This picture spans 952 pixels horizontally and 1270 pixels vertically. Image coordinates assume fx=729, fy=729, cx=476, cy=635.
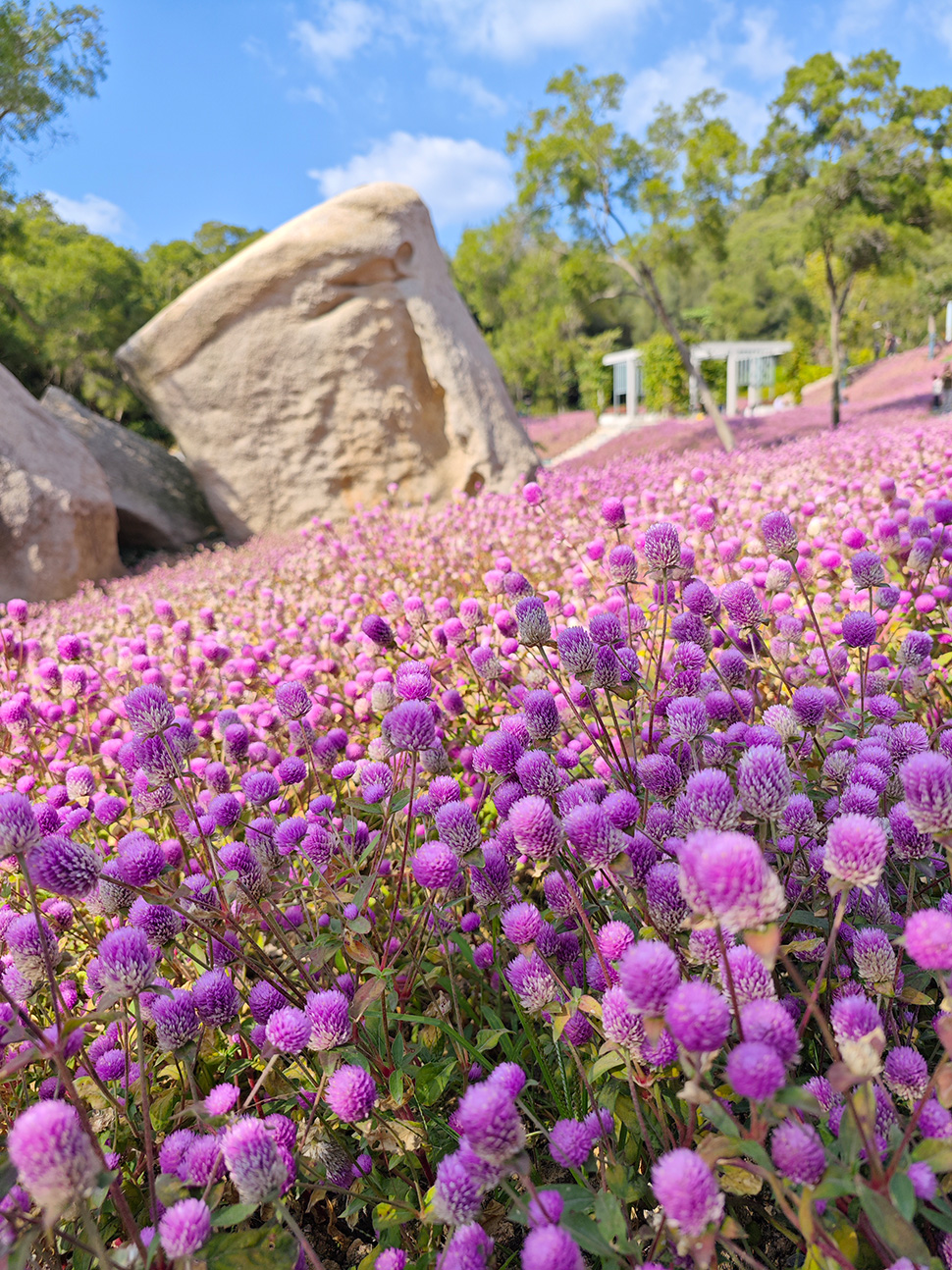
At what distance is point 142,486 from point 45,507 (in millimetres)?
3305

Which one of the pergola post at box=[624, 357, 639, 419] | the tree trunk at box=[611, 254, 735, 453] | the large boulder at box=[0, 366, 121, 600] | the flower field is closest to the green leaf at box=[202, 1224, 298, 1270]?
the flower field

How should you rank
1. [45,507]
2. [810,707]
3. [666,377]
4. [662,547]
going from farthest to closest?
1. [666,377]
2. [45,507]
3. [662,547]
4. [810,707]

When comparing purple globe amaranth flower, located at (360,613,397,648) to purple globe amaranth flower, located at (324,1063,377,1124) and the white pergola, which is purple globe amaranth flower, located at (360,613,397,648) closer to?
purple globe amaranth flower, located at (324,1063,377,1124)

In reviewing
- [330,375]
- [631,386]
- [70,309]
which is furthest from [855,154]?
[631,386]

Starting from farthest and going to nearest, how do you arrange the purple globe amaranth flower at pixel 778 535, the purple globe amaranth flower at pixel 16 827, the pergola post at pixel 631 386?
the pergola post at pixel 631 386 → the purple globe amaranth flower at pixel 778 535 → the purple globe amaranth flower at pixel 16 827

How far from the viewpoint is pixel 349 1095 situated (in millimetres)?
1063

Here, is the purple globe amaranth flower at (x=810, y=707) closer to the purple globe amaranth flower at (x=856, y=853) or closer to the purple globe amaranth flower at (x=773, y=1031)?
the purple globe amaranth flower at (x=856, y=853)

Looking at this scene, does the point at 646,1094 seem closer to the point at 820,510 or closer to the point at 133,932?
the point at 133,932

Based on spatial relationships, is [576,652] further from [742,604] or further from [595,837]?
[742,604]

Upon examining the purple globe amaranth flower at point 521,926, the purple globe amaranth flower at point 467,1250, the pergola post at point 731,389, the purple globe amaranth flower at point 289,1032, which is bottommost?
the purple globe amaranth flower at point 467,1250

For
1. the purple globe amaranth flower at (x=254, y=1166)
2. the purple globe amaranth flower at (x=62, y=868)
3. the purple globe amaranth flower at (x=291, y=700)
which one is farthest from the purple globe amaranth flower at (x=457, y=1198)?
the purple globe amaranth flower at (x=291, y=700)

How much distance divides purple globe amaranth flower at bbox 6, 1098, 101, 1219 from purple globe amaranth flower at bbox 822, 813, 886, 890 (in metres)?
0.96

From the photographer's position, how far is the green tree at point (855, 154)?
1415 cm

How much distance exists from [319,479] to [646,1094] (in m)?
9.89
